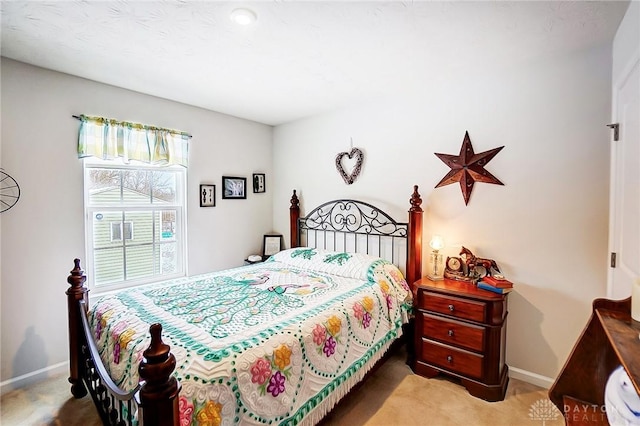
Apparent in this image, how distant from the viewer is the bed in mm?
1176

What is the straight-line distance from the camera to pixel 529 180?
2.25m

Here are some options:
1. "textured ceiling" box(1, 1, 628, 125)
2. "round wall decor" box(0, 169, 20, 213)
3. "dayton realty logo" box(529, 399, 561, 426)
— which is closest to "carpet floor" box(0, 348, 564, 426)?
"dayton realty logo" box(529, 399, 561, 426)

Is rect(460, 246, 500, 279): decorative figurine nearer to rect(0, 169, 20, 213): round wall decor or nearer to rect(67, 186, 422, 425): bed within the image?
rect(67, 186, 422, 425): bed

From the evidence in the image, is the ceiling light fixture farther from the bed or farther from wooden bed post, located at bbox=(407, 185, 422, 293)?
wooden bed post, located at bbox=(407, 185, 422, 293)

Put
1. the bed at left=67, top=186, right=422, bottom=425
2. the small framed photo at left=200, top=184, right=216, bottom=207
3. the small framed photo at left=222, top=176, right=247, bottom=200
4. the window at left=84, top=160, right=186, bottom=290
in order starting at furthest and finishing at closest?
1. the small framed photo at left=222, top=176, right=247, bottom=200
2. the small framed photo at left=200, top=184, right=216, bottom=207
3. the window at left=84, top=160, right=186, bottom=290
4. the bed at left=67, top=186, right=422, bottom=425

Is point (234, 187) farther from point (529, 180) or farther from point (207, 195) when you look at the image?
point (529, 180)

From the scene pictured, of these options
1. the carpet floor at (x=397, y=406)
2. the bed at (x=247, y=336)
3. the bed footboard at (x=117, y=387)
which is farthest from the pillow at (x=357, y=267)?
the bed footboard at (x=117, y=387)

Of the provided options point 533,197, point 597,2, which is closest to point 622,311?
point 533,197

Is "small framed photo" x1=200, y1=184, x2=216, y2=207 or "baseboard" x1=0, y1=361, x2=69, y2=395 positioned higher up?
"small framed photo" x1=200, y1=184, x2=216, y2=207

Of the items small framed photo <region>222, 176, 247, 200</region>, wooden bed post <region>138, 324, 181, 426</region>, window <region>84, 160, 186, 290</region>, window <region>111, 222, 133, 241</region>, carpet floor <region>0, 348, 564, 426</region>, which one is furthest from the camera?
small framed photo <region>222, 176, 247, 200</region>

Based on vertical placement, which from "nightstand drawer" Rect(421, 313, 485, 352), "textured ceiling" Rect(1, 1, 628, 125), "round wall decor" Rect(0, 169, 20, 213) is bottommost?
"nightstand drawer" Rect(421, 313, 485, 352)

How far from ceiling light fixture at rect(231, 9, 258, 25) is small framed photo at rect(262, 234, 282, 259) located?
2658 millimetres

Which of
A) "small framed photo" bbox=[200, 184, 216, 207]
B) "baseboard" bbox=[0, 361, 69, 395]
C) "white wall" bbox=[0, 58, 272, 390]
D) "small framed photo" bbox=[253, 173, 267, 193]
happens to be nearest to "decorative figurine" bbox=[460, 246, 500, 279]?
"small framed photo" bbox=[253, 173, 267, 193]

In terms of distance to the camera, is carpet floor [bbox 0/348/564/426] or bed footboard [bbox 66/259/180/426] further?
carpet floor [bbox 0/348/564/426]
